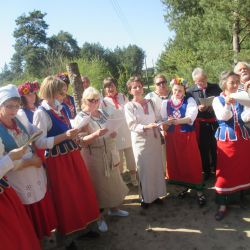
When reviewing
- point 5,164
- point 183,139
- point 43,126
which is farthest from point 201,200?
point 5,164

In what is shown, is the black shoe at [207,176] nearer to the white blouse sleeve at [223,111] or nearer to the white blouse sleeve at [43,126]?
the white blouse sleeve at [223,111]

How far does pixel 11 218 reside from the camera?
2422 mm

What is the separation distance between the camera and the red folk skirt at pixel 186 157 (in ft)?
13.9

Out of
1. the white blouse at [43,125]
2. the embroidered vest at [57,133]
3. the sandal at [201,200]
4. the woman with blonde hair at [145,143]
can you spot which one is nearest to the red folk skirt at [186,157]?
the sandal at [201,200]

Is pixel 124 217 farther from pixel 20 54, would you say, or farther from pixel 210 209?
pixel 20 54

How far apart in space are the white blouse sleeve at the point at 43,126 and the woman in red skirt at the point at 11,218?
50 centimetres

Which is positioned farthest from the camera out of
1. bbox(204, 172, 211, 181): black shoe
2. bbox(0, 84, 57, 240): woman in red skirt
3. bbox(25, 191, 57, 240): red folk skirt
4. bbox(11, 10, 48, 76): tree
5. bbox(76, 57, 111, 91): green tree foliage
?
bbox(11, 10, 48, 76): tree

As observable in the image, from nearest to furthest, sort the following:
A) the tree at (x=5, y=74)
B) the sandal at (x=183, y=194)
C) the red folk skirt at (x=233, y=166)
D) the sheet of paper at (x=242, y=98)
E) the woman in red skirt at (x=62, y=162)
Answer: the woman in red skirt at (x=62, y=162), the sheet of paper at (x=242, y=98), the red folk skirt at (x=233, y=166), the sandal at (x=183, y=194), the tree at (x=5, y=74)

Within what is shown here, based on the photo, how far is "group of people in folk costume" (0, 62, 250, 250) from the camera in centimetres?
267

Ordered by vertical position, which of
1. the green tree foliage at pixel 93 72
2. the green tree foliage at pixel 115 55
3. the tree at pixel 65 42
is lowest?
the green tree foliage at pixel 93 72

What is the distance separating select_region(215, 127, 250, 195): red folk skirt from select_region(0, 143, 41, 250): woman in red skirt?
240 cm

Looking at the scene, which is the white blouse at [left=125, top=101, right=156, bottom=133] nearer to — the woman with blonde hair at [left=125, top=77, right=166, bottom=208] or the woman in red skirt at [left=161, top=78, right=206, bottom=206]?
the woman with blonde hair at [left=125, top=77, right=166, bottom=208]

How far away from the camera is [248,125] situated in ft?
12.1

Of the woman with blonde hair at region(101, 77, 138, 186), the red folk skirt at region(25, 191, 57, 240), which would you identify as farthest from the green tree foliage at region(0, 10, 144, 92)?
the red folk skirt at region(25, 191, 57, 240)
